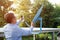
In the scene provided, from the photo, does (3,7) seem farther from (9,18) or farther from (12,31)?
(12,31)

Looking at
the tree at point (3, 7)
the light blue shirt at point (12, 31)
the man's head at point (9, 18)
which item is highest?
the tree at point (3, 7)

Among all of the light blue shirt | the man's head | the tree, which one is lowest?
the light blue shirt

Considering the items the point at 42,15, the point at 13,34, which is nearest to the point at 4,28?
the point at 13,34

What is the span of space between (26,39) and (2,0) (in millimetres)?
495

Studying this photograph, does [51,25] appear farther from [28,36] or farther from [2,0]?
[2,0]

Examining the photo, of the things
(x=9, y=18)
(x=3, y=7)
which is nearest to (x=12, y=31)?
(x=9, y=18)

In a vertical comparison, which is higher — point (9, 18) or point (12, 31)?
point (9, 18)

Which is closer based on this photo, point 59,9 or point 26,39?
point 26,39

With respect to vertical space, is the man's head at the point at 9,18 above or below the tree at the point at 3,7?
below

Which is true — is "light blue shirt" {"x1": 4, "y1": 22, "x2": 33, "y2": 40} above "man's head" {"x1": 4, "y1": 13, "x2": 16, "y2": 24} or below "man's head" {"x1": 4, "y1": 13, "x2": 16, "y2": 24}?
below

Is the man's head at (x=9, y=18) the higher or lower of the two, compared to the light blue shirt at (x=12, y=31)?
higher

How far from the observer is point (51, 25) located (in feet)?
7.19

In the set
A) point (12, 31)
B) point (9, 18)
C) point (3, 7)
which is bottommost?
point (12, 31)

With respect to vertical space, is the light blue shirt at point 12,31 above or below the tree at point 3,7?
below
